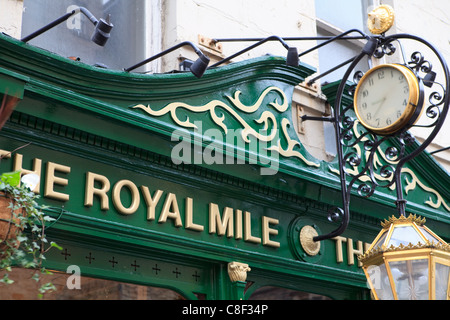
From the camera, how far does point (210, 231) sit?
6621 mm

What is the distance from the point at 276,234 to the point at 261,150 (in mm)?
810

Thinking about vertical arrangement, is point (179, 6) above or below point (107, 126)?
above

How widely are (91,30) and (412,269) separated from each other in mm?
3696

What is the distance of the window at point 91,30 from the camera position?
6652mm

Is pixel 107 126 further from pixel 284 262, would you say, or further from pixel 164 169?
pixel 284 262

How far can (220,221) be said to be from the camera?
6.74 meters

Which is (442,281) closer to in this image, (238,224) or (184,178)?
(238,224)

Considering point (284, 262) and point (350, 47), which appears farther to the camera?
point (350, 47)

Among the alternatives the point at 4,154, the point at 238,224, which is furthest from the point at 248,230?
the point at 4,154

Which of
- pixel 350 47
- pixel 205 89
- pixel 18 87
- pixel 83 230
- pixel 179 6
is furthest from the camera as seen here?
pixel 350 47

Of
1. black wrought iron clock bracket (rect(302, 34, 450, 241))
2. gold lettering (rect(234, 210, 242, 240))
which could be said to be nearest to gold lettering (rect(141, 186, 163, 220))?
gold lettering (rect(234, 210, 242, 240))

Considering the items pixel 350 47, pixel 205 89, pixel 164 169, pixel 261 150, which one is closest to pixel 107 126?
pixel 164 169

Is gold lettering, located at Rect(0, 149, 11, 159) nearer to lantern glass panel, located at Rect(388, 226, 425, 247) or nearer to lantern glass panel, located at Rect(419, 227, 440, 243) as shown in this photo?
lantern glass panel, located at Rect(388, 226, 425, 247)

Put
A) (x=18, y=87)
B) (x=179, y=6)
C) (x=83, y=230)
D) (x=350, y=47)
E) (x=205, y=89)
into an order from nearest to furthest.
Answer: (x=18, y=87) < (x=83, y=230) < (x=205, y=89) < (x=179, y=6) < (x=350, y=47)
